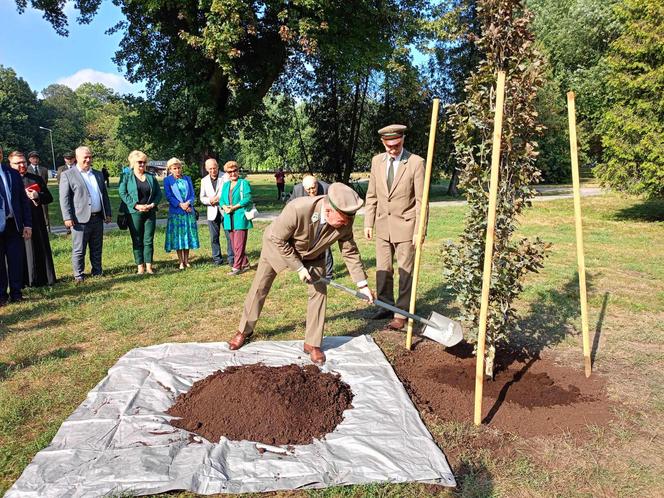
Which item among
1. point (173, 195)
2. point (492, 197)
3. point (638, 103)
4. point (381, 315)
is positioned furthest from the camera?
point (638, 103)

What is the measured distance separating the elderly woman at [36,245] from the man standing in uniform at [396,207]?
5.38 metres

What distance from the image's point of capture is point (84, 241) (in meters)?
7.96

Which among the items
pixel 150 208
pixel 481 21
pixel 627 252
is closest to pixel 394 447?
pixel 481 21

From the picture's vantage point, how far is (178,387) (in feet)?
14.0

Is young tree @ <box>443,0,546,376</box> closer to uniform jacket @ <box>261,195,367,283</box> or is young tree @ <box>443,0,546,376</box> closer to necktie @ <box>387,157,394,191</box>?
uniform jacket @ <box>261,195,367,283</box>

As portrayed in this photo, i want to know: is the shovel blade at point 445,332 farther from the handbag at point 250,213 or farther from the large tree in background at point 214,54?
the large tree in background at point 214,54

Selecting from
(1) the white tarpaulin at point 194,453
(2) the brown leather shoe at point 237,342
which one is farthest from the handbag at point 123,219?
(1) the white tarpaulin at point 194,453

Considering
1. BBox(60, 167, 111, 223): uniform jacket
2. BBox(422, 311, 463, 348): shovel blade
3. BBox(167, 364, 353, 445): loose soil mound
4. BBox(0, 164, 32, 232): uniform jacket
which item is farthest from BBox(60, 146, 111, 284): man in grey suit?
BBox(422, 311, 463, 348): shovel blade

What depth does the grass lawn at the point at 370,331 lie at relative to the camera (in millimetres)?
3250

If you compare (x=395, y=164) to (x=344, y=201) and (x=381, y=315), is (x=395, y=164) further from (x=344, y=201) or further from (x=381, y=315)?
(x=381, y=315)

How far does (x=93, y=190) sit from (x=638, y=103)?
1533cm

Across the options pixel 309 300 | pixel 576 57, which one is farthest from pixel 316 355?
pixel 576 57

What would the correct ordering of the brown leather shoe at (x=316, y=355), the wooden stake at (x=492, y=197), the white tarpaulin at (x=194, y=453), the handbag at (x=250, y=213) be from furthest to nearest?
1. the handbag at (x=250, y=213)
2. the brown leather shoe at (x=316, y=355)
3. the wooden stake at (x=492, y=197)
4. the white tarpaulin at (x=194, y=453)

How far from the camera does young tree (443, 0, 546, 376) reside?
3.95m
